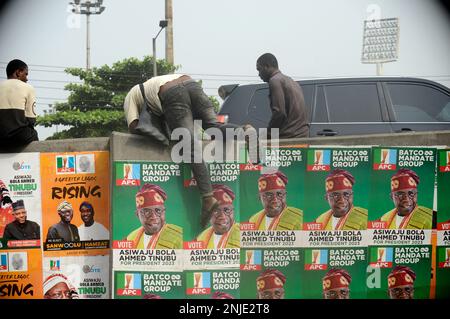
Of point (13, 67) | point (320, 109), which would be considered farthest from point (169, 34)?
point (13, 67)

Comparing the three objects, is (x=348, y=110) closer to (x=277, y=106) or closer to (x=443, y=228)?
(x=277, y=106)

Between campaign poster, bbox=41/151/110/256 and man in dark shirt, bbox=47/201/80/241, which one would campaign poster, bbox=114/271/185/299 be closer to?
campaign poster, bbox=41/151/110/256

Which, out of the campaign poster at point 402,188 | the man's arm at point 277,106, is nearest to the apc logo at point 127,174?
the man's arm at point 277,106

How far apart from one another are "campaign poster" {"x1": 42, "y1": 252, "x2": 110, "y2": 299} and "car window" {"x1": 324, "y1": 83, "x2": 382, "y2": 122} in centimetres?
368

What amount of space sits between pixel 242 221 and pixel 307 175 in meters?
0.55

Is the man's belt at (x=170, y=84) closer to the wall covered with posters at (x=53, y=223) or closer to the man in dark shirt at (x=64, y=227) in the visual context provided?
the wall covered with posters at (x=53, y=223)

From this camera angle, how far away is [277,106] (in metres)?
5.21

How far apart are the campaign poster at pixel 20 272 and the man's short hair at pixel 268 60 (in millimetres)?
2433

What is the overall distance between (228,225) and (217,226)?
77 millimetres

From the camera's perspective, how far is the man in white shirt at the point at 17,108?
445 centimetres

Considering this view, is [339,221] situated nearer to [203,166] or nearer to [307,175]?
[307,175]

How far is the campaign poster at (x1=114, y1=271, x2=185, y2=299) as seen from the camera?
14.2ft
